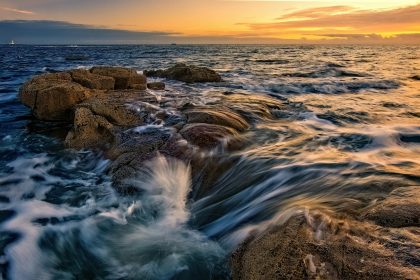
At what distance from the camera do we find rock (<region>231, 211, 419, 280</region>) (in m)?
3.03

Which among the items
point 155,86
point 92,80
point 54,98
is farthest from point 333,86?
point 54,98

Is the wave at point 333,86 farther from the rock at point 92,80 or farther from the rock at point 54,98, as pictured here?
the rock at point 54,98

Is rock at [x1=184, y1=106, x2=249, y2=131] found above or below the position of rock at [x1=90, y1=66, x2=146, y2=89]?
below

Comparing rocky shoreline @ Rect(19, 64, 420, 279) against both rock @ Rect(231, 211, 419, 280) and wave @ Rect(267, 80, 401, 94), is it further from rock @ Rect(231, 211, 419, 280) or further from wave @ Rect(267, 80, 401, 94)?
wave @ Rect(267, 80, 401, 94)

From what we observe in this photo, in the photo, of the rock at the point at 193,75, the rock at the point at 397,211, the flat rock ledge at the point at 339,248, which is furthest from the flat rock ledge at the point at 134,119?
the rock at the point at 193,75

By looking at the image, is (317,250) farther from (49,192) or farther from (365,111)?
(365,111)

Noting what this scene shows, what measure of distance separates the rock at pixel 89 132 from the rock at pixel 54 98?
7.37 feet

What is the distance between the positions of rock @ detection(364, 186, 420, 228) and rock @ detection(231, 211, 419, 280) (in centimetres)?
23

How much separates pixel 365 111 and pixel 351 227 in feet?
29.3

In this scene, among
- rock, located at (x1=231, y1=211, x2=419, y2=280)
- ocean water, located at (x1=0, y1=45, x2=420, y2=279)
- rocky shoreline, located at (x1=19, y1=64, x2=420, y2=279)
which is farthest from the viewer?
ocean water, located at (x1=0, y1=45, x2=420, y2=279)

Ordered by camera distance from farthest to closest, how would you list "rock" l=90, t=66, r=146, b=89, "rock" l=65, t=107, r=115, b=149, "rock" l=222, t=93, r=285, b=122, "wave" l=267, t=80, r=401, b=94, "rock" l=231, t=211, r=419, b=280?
"wave" l=267, t=80, r=401, b=94
"rock" l=90, t=66, r=146, b=89
"rock" l=222, t=93, r=285, b=122
"rock" l=65, t=107, r=115, b=149
"rock" l=231, t=211, r=419, b=280

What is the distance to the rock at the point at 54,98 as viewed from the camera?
11.0 m

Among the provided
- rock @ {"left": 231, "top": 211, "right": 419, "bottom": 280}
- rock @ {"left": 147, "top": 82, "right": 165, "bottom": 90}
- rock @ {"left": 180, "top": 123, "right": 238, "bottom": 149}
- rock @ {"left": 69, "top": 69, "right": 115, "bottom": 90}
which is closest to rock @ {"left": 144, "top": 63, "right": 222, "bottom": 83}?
rock @ {"left": 147, "top": 82, "right": 165, "bottom": 90}

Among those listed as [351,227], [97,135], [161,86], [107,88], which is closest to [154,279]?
[351,227]
